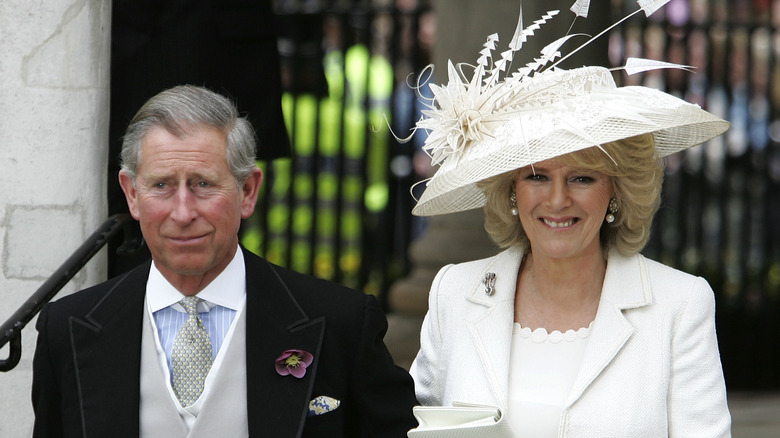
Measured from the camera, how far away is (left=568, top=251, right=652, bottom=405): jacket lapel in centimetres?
323

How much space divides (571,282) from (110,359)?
127 cm

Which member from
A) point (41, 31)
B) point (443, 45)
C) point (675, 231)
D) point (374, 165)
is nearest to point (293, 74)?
point (374, 165)

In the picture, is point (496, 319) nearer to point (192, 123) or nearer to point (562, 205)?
point (562, 205)

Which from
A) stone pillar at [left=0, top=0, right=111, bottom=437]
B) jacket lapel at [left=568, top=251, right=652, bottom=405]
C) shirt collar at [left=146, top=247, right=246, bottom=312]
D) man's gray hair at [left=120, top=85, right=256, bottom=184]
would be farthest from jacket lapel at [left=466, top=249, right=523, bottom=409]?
stone pillar at [left=0, top=0, right=111, bottom=437]

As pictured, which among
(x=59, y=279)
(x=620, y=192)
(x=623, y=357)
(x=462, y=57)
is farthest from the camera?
(x=462, y=57)

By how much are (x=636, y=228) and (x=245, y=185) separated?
110 centimetres

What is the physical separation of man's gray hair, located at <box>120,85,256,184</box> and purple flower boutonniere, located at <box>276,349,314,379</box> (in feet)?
1.52

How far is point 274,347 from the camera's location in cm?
314

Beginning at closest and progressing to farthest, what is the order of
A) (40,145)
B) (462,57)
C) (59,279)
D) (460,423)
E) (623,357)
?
(460,423) < (623,357) < (59,279) < (40,145) < (462,57)

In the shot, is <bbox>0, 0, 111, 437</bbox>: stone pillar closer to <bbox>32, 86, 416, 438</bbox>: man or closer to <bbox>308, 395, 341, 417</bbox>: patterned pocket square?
<bbox>32, 86, 416, 438</bbox>: man

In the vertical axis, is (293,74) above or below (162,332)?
above

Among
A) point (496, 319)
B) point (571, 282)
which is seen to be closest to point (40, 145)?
point (496, 319)

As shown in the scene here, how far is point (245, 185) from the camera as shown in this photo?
319cm

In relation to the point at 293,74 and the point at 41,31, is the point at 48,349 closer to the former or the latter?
the point at 41,31
